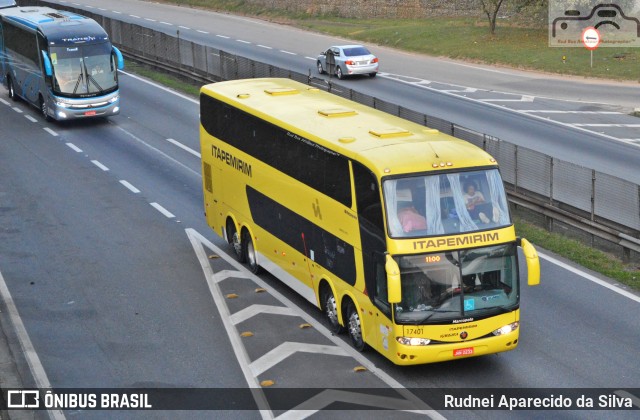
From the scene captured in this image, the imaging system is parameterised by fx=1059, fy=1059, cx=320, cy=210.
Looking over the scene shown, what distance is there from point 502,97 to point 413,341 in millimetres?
32141

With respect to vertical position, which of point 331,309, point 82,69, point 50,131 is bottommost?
point 331,309

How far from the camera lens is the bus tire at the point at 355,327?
744 inches

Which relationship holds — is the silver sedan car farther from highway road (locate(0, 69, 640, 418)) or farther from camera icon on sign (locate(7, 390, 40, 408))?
camera icon on sign (locate(7, 390, 40, 408))

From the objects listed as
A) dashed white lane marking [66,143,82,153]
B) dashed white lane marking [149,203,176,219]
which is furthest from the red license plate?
dashed white lane marking [66,143,82,153]

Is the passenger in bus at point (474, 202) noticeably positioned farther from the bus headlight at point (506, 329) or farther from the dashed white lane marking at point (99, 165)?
the dashed white lane marking at point (99, 165)

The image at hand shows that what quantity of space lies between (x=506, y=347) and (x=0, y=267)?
12732 mm

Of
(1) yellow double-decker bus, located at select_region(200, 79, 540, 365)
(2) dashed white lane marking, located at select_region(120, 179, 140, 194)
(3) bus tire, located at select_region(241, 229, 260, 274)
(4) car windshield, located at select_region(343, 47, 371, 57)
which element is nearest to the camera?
(1) yellow double-decker bus, located at select_region(200, 79, 540, 365)

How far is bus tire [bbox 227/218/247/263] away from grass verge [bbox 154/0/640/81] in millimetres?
31364

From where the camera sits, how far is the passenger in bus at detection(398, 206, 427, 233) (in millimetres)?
17172

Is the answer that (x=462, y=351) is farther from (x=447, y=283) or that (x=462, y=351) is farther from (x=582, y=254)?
(x=582, y=254)

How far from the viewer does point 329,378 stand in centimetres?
1797

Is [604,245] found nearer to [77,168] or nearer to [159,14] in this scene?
[77,168]

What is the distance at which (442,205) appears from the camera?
17.4 m

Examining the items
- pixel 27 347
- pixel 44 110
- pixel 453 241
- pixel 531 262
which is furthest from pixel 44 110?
pixel 531 262
